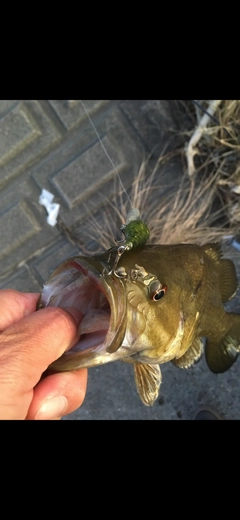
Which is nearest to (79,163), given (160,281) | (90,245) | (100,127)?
(100,127)

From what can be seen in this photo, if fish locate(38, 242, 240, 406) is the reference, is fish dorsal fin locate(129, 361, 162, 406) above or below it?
below

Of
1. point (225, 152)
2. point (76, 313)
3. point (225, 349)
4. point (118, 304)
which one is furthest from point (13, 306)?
point (225, 152)

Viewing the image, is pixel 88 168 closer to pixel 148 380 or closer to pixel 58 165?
pixel 58 165

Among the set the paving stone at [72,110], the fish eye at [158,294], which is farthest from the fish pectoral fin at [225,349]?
the paving stone at [72,110]

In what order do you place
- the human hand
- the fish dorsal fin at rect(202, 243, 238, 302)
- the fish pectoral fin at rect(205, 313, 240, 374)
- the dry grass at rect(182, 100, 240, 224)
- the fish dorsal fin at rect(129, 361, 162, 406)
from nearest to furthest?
the human hand
the fish dorsal fin at rect(129, 361, 162, 406)
the fish dorsal fin at rect(202, 243, 238, 302)
the fish pectoral fin at rect(205, 313, 240, 374)
the dry grass at rect(182, 100, 240, 224)

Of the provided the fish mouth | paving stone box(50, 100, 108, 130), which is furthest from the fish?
paving stone box(50, 100, 108, 130)

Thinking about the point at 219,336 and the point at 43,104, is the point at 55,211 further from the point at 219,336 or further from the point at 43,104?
the point at 219,336

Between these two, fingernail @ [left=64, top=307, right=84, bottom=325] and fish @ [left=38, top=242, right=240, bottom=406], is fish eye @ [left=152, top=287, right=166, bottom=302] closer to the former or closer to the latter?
fish @ [left=38, top=242, right=240, bottom=406]

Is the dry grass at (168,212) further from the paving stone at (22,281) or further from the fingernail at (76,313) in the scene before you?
the fingernail at (76,313)
